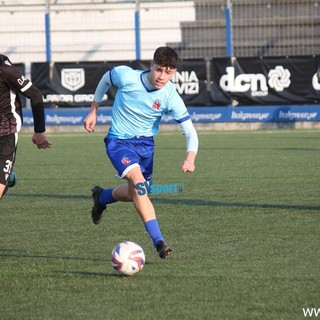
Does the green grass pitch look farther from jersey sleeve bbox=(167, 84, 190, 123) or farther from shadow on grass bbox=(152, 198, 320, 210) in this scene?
jersey sleeve bbox=(167, 84, 190, 123)

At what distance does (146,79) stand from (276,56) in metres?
19.6

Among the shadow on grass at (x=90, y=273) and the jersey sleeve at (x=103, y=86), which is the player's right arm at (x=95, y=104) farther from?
the shadow on grass at (x=90, y=273)

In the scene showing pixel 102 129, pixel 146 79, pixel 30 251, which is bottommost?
pixel 102 129

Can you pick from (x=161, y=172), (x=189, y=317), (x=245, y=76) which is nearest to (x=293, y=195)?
(x=161, y=172)

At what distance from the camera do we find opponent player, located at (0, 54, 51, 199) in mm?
7473

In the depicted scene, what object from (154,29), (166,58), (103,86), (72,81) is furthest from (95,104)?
(154,29)

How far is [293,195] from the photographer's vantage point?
39.5 feet

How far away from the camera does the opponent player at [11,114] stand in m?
7.47

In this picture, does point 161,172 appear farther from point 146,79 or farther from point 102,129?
point 102,129

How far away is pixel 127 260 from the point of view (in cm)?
690

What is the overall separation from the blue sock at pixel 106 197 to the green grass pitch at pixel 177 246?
1.15 feet

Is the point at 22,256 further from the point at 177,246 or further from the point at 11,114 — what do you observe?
the point at 177,246

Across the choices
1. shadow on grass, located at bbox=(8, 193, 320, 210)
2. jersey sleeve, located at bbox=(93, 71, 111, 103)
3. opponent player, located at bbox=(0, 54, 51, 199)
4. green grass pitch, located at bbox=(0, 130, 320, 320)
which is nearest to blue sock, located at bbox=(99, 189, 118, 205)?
green grass pitch, located at bbox=(0, 130, 320, 320)

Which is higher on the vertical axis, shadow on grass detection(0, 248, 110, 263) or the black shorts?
the black shorts
